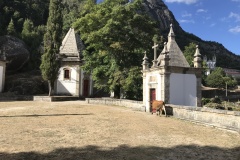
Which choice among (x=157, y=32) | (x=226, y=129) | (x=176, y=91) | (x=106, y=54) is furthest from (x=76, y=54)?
(x=226, y=129)

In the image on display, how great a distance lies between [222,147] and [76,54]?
29.2 metres

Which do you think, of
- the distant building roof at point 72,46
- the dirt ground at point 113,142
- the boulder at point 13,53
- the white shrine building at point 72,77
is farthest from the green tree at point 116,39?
the boulder at point 13,53

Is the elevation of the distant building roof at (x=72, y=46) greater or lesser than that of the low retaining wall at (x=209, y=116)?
greater

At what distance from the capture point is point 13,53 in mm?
37688

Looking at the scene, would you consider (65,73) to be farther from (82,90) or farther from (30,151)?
(30,151)

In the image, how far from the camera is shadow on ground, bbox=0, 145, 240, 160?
7.39 m

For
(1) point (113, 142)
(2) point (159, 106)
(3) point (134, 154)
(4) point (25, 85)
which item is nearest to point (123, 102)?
(2) point (159, 106)

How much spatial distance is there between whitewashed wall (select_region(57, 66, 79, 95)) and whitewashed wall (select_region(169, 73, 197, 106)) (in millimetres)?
19188

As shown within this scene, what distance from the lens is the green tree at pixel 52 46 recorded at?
30109mm

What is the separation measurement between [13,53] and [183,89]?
2822 centimetres

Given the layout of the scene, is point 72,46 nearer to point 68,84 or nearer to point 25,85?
point 68,84

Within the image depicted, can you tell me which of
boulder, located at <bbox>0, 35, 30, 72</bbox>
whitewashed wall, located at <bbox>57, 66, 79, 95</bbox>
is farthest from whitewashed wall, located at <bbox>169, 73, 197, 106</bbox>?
boulder, located at <bbox>0, 35, 30, 72</bbox>

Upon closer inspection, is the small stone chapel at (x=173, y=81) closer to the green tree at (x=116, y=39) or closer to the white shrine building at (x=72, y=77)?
the green tree at (x=116, y=39)

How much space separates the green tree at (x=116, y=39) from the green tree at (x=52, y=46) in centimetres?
453
